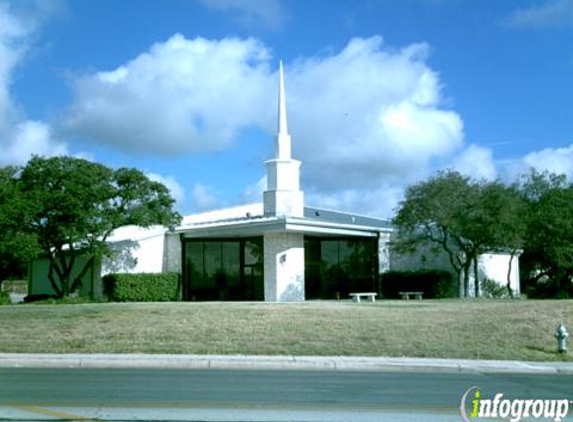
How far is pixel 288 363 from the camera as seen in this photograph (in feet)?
54.6

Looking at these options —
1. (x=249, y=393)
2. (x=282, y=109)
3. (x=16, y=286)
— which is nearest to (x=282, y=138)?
(x=282, y=109)

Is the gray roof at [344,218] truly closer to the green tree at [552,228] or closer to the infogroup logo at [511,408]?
the green tree at [552,228]

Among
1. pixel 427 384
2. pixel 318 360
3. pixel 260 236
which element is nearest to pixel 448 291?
pixel 260 236

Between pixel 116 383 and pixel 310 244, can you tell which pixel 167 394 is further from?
pixel 310 244

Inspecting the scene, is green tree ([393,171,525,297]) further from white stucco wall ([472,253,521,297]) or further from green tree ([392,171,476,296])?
white stucco wall ([472,253,521,297])

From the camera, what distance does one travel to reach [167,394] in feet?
38.7

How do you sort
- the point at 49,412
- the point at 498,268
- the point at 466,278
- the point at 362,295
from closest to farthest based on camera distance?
the point at 49,412 → the point at 362,295 → the point at 466,278 → the point at 498,268

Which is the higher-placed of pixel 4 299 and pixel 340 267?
pixel 340 267

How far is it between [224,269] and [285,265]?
4169 millimetres

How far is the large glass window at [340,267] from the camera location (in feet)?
134

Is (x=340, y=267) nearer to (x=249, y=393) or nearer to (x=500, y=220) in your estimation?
(x=500, y=220)

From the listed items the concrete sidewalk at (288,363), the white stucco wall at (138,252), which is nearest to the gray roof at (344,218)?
the white stucco wall at (138,252)

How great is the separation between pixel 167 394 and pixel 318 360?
5687mm

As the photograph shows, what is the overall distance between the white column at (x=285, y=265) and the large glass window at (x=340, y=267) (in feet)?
8.13
